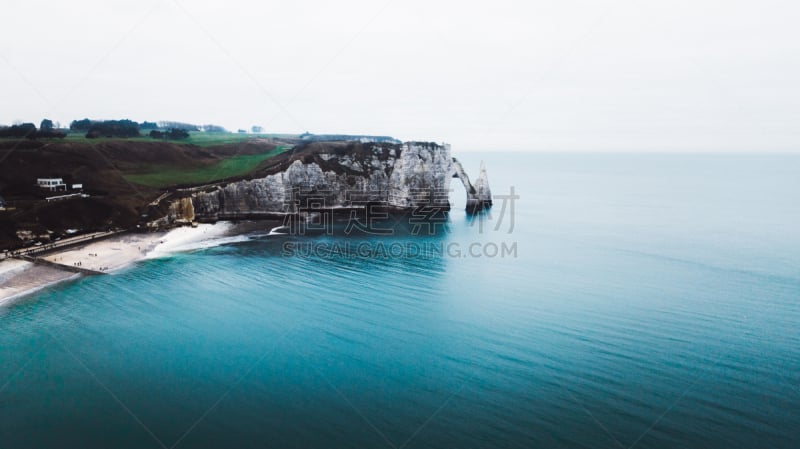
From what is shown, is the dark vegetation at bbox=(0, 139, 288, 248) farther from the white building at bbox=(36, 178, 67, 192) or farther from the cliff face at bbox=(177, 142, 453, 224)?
the cliff face at bbox=(177, 142, 453, 224)

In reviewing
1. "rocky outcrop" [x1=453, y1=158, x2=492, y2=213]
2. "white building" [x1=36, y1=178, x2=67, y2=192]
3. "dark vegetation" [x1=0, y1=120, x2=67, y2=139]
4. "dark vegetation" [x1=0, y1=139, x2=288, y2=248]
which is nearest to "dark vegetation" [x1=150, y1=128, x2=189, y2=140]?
"dark vegetation" [x1=0, y1=139, x2=288, y2=248]

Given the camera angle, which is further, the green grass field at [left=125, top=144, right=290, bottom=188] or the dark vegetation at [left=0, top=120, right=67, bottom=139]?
the dark vegetation at [left=0, top=120, right=67, bottom=139]

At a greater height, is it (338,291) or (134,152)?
(134,152)

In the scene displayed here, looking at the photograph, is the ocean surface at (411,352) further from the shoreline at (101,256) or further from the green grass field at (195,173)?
the green grass field at (195,173)

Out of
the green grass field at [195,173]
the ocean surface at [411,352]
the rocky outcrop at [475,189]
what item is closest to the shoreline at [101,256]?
the ocean surface at [411,352]

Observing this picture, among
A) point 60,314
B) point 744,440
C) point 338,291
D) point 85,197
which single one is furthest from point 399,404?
point 85,197

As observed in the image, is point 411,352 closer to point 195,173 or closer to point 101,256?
point 101,256

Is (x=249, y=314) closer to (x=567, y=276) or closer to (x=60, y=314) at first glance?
(x=60, y=314)
